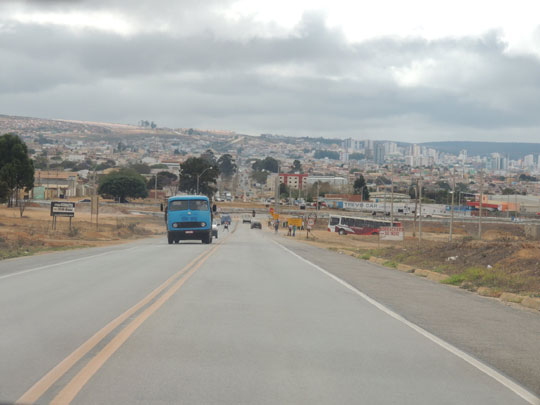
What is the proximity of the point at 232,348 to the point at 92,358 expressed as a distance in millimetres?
1735

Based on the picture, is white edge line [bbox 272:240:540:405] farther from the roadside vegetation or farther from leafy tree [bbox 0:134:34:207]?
leafy tree [bbox 0:134:34:207]

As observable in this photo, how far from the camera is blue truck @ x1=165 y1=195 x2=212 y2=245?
42344 mm

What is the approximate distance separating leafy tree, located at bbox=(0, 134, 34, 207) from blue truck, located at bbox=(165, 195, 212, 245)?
46.8 meters

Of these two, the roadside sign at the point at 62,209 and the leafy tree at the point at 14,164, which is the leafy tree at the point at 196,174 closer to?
the leafy tree at the point at 14,164

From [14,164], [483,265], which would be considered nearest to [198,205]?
[483,265]

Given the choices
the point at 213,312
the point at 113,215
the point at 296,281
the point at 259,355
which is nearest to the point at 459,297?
the point at 296,281

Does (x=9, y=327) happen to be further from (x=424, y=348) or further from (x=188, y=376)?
(x=424, y=348)

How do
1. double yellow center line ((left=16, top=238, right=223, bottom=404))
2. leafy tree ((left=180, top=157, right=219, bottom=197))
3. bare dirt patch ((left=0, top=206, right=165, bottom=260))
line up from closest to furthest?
double yellow center line ((left=16, top=238, right=223, bottom=404)) → bare dirt patch ((left=0, top=206, right=165, bottom=260)) → leafy tree ((left=180, top=157, right=219, bottom=197))

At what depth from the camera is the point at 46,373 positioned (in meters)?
7.42

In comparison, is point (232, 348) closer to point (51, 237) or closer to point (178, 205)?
point (178, 205)

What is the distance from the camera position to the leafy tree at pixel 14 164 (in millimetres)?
83375

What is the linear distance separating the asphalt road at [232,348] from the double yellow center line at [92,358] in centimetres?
2

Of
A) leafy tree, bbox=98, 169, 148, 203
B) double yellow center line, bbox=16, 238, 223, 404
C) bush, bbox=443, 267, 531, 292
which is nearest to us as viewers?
double yellow center line, bbox=16, 238, 223, 404


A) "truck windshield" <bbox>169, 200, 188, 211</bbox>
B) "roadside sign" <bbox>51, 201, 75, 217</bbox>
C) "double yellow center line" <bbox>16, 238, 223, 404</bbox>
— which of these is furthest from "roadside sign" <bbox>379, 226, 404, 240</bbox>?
"roadside sign" <bbox>51, 201, 75, 217</bbox>
